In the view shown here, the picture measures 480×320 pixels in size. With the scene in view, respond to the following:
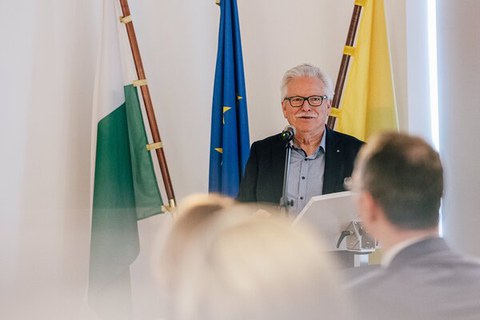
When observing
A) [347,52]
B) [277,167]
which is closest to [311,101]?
[277,167]

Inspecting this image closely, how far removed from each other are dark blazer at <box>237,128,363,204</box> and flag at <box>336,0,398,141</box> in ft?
2.80

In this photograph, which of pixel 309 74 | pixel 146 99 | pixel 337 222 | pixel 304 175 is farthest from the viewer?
pixel 146 99

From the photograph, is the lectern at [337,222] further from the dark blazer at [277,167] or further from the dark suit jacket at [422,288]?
the dark suit jacket at [422,288]

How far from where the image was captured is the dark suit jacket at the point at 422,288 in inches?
61.1

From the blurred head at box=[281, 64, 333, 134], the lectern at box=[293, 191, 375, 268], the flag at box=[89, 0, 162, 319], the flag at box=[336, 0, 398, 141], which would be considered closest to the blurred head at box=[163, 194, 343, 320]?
the lectern at box=[293, 191, 375, 268]

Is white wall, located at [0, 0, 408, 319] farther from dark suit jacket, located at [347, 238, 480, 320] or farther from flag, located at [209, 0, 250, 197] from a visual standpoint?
dark suit jacket, located at [347, 238, 480, 320]

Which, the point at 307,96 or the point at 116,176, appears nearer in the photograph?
the point at 307,96

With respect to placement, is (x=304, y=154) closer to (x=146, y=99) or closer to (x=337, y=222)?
(x=337, y=222)

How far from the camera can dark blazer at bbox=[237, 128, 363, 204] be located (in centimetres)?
362

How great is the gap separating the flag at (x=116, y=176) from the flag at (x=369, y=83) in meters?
1.28

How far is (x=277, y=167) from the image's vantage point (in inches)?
145

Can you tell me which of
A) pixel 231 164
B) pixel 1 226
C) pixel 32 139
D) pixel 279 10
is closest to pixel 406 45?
pixel 279 10

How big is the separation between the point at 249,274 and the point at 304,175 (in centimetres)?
239

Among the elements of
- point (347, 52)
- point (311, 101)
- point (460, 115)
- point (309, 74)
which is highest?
point (347, 52)
